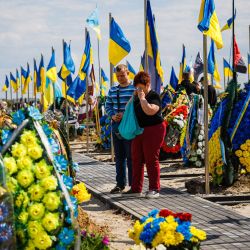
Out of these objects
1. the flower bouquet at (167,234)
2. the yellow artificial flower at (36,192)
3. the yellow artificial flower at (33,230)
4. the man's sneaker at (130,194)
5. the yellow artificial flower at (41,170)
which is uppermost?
the yellow artificial flower at (41,170)

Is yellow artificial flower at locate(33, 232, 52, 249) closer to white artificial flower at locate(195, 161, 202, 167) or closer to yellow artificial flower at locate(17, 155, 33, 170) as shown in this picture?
yellow artificial flower at locate(17, 155, 33, 170)

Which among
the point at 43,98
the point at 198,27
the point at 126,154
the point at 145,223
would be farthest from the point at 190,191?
the point at 43,98

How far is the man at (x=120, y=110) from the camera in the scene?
10.7 metres

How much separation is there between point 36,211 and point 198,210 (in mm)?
4575

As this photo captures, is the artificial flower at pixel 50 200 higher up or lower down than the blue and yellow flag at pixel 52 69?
lower down

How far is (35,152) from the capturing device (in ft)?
16.2

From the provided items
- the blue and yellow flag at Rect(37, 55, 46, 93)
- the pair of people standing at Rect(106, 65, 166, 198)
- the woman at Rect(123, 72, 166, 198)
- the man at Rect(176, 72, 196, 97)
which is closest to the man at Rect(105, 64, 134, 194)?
the pair of people standing at Rect(106, 65, 166, 198)

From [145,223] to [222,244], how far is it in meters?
1.52

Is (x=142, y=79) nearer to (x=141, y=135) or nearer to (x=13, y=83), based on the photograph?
(x=141, y=135)

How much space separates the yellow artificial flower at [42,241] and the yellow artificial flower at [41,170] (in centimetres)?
38

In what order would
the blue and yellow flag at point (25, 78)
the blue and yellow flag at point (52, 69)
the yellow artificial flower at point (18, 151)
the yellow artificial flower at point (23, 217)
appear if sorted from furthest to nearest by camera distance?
the blue and yellow flag at point (25, 78), the blue and yellow flag at point (52, 69), the yellow artificial flower at point (18, 151), the yellow artificial flower at point (23, 217)

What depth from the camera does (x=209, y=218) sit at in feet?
28.1

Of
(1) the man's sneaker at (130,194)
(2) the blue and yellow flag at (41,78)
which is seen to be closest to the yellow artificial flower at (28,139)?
(1) the man's sneaker at (130,194)

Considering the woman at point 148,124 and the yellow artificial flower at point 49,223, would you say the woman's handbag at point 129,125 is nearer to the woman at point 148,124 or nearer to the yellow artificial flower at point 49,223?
the woman at point 148,124
